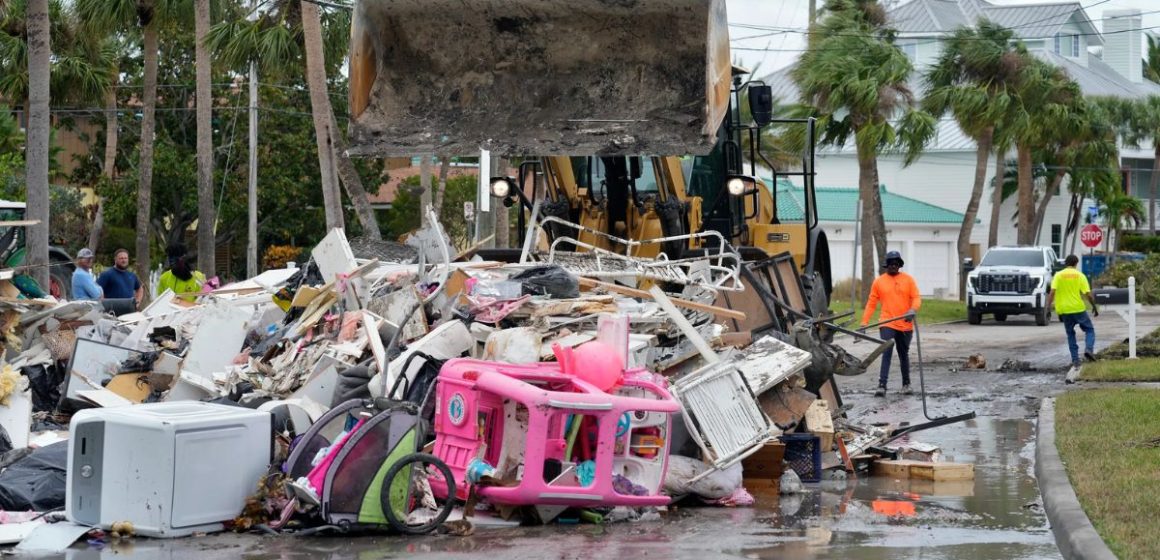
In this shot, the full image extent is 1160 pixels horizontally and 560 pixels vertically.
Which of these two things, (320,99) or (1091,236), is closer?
(320,99)

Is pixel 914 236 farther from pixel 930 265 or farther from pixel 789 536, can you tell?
pixel 789 536

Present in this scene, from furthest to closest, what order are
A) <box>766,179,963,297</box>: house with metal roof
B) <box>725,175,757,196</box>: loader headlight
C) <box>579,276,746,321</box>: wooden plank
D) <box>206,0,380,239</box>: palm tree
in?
<box>766,179,963,297</box>: house with metal roof → <box>206,0,380,239</box>: palm tree → <box>725,175,757,196</box>: loader headlight → <box>579,276,746,321</box>: wooden plank

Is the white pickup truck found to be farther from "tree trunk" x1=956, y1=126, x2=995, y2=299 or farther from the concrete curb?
the concrete curb

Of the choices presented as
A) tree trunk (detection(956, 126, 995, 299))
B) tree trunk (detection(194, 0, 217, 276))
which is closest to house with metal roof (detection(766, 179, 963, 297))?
tree trunk (detection(956, 126, 995, 299))

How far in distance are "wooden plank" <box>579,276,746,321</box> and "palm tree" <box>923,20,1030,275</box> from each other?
31.0m

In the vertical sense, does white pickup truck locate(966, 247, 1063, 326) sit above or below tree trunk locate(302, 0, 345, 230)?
below

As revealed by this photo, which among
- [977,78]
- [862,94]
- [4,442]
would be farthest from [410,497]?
[977,78]

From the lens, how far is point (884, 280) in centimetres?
1628

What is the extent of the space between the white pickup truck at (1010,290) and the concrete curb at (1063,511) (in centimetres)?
2138

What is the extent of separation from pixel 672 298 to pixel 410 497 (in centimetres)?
358

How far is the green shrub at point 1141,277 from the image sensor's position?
4084 cm

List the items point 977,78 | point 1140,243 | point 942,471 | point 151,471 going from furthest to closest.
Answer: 1. point 1140,243
2. point 977,78
3. point 942,471
4. point 151,471

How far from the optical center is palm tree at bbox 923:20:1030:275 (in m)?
40.3

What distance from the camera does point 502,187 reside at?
13.8 meters
